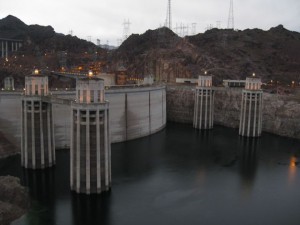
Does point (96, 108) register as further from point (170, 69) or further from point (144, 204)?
point (170, 69)

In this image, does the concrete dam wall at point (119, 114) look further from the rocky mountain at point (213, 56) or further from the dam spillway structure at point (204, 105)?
the rocky mountain at point (213, 56)

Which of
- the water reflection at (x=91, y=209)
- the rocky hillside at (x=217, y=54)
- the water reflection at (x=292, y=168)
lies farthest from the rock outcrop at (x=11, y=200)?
the rocky hillside at (x=217, y=54)

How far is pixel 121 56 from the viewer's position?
158 m

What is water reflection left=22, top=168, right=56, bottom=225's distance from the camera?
40250mm

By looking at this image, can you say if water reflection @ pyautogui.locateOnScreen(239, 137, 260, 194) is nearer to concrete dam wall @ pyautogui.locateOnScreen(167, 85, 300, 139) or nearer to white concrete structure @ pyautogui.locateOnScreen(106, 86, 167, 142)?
concrete dam wall @ pyautogui.locateOnScreen(167, 85, 300, 139)

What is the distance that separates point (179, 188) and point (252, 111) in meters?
42.5

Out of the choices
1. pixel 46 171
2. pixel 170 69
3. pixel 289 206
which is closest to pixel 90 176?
pixel 46 171

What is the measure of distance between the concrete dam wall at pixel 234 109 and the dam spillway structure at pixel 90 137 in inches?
2325

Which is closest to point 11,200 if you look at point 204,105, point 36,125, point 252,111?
point 36,125

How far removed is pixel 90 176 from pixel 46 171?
43.5 feet

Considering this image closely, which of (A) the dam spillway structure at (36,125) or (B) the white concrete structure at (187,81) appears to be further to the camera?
(B) the white concrete structure at (187,81)

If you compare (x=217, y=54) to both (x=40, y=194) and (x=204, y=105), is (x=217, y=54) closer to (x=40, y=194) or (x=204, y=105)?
(x=204, y=105)

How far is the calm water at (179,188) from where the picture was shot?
4169 centimetres

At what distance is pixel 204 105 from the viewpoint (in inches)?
3829
